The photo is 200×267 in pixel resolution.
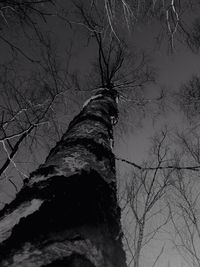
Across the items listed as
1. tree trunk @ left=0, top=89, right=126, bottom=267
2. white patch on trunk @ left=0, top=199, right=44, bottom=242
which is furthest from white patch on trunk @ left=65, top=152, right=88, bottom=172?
white patch on trunk @ left=0, top=199, right=44, bottom=242

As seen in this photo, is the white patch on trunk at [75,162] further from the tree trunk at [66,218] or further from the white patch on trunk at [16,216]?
the white patch on trunk at [16,216]

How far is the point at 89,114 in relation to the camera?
8.00 ft

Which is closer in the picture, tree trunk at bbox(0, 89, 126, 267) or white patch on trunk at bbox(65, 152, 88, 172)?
tree trunk at bbox(0, 89, 126, 267)

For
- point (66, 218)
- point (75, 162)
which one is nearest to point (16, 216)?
point (66, 218)

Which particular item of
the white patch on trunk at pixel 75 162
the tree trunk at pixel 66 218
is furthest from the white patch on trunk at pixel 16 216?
the white patch on trunk at pixel 75 162

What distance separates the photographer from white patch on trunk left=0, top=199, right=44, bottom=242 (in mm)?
866

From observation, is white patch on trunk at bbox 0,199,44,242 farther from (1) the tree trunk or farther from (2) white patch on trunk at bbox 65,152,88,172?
(2) white patch on trunk at bbox 65,152,88,172

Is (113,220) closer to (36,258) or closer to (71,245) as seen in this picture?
(71,245)

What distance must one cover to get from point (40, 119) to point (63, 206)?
5395 millimetres

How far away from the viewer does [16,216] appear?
951 mm

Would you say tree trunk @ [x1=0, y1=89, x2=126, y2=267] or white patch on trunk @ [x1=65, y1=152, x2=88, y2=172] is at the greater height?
white patch on trunk @ [x1=65, y1=152, x2=88, y2=172]

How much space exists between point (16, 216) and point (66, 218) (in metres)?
0.19

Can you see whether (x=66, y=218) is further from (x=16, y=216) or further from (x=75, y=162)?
(x=75, y=162)

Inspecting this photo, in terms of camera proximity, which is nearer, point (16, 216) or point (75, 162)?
point (16, 216)
